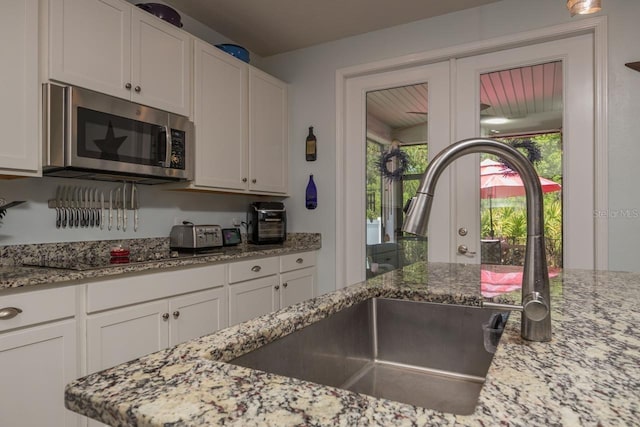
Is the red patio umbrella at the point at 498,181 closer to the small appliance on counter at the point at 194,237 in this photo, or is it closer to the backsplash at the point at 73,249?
the small appliance on counter at the point at 194,237

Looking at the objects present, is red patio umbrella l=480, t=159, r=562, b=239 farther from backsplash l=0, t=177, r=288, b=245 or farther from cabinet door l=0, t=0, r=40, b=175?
cabinet door l=0, t=0, r=40, b=175

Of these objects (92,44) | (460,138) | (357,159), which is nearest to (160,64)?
(92,44)

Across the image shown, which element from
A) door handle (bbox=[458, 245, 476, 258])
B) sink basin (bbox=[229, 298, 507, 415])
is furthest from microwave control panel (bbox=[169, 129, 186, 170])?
door handle (bbox=[458, 245, 476, 258])

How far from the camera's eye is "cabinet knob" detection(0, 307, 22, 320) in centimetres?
142

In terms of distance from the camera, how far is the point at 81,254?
221 centimetres

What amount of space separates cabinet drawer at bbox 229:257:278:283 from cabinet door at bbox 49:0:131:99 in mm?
1149

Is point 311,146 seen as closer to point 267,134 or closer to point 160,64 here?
point 267,134

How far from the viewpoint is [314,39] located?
3.32 m

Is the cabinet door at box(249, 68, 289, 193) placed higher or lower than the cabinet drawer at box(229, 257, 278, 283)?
higher

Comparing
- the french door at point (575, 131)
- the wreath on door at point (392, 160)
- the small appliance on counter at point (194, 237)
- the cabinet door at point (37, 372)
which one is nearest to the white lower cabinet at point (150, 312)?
the cabinet door at point (37, 372)

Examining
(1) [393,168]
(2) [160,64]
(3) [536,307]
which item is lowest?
(3) [536,307]

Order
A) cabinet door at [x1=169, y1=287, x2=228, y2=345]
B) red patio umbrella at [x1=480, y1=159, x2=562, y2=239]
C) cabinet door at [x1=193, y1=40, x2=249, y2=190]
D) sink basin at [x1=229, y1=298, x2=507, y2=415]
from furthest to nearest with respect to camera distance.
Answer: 1. red patio umbrella at [x1=480, y1=159, x2=562, y2=239]
2. cabinet door at [x1=193, y1=40, x2=249, y2=190]
3. cabinet door at [x1=169, y1=287, x2=228, y2=345]
4. sink basin at [x1=229, y1=298, x2=507, y2=415]

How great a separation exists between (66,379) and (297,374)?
4.27ft

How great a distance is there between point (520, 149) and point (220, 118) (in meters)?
2.03
